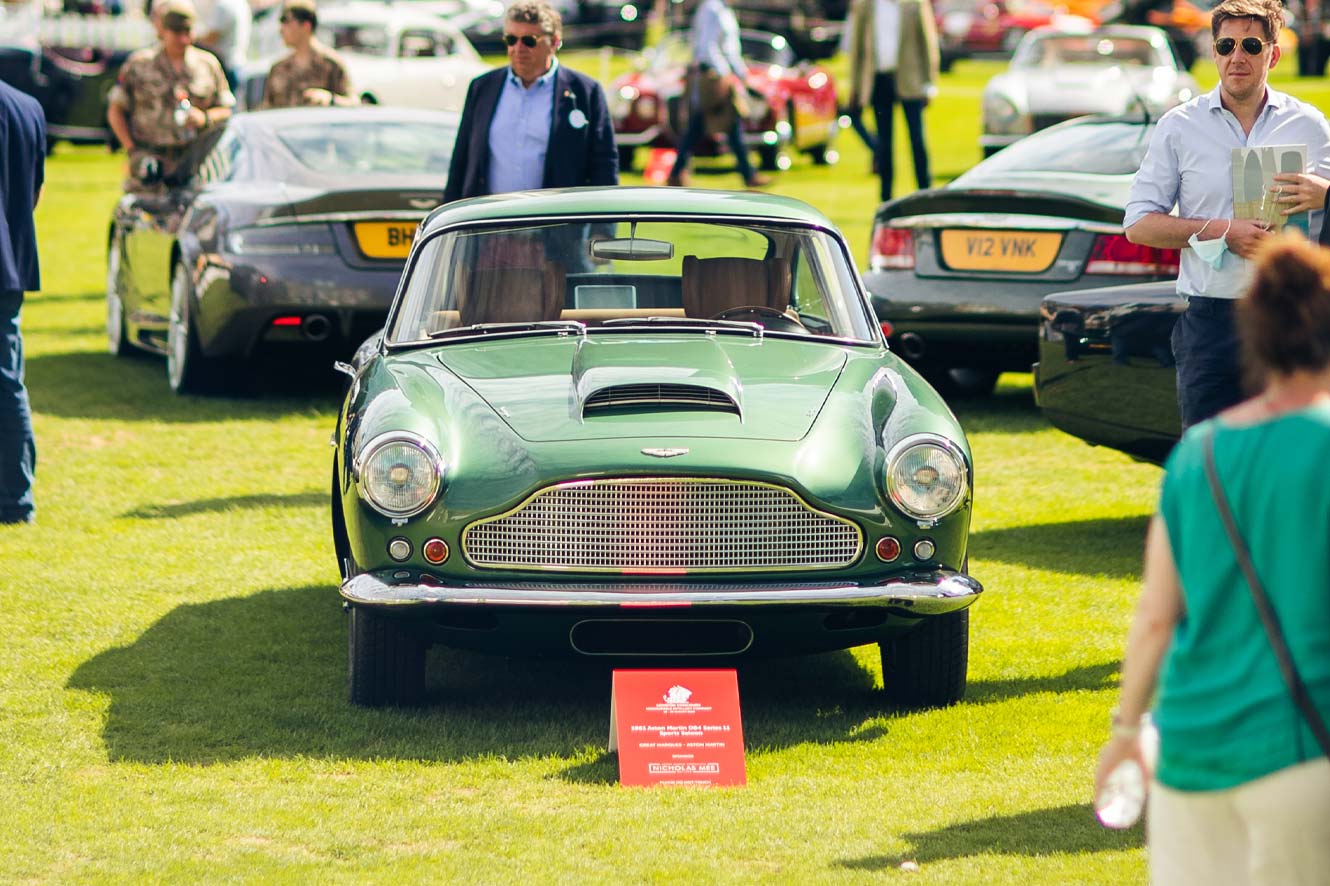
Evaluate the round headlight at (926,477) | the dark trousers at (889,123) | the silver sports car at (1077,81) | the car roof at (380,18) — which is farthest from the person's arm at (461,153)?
the car roof at (380,18)

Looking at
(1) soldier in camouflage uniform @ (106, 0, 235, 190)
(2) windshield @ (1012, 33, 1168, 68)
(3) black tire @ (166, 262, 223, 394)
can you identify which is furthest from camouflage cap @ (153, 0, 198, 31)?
(2) windshield @ (1012, 33, 1168, 68)

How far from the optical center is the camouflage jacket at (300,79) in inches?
554

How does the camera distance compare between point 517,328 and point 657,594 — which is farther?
point 517,328

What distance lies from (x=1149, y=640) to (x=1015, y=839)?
1858mm

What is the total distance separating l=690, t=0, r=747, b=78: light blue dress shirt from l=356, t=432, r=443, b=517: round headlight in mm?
15926

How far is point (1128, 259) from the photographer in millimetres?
9859

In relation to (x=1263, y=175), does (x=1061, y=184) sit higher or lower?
lower

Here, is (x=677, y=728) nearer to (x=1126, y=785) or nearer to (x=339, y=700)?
(x=339, y=700)

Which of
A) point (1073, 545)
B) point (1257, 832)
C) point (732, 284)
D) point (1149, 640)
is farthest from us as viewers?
point (1073, 545)

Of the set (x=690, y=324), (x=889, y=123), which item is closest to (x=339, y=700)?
(x=690, y=324)

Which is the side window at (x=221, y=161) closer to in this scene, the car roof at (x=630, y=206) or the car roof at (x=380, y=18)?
the car roof at (x=630, y=206)

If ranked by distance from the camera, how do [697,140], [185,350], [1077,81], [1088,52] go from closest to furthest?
[185,350] → [697,140] → [1077,81] → [1088,52]

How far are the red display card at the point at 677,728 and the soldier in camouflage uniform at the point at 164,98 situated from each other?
886cm

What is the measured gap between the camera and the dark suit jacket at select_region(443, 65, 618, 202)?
9125 mm
